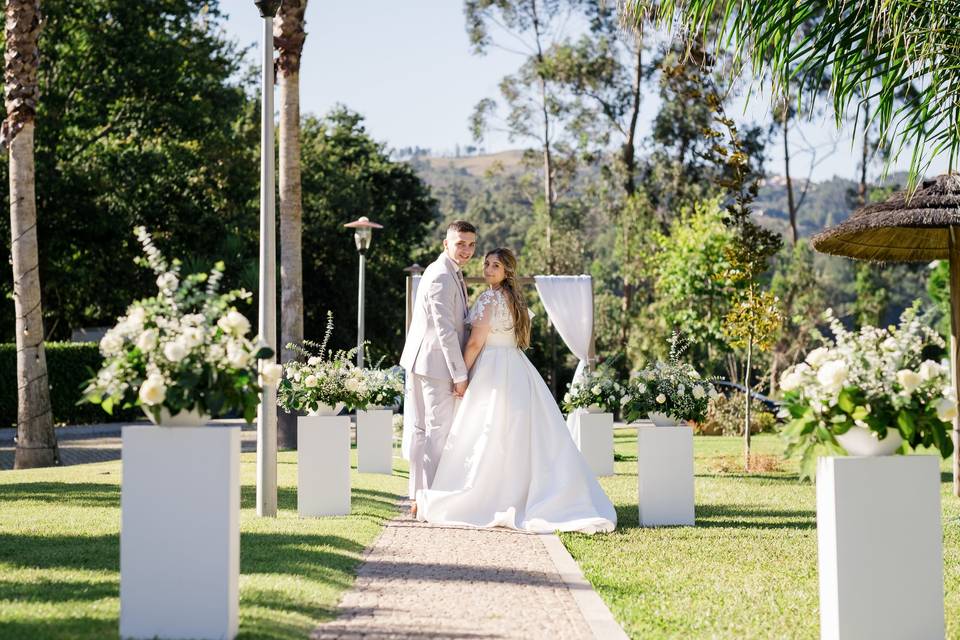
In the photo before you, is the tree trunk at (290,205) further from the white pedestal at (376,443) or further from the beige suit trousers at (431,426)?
the beige suit trousers at (431,426)

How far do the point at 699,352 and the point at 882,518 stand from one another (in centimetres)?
2793

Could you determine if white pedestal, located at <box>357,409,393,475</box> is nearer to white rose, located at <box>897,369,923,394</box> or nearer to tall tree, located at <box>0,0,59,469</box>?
tall tree, located at <box>0,0,59,469</box>

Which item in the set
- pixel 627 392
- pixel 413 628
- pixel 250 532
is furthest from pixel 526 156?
pixel 413 628

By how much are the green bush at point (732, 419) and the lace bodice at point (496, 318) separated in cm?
1530

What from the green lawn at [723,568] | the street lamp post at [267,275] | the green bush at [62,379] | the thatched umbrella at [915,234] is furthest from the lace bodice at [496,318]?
the green bush at [62,379]

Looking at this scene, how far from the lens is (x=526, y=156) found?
39.8 meters

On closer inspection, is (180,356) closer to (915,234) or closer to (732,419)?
(915,234)

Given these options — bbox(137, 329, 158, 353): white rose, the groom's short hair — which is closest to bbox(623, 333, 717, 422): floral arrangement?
the groom's short hair

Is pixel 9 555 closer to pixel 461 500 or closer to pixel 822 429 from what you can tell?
pixel 461 500

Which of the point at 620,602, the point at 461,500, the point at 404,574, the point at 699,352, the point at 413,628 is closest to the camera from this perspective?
the point at 413,628

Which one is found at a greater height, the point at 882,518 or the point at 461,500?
the point at 882,518

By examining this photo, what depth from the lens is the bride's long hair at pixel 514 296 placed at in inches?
377

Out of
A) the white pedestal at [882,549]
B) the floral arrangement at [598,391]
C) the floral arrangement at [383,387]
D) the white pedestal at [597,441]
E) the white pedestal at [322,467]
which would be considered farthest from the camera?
the floral arrangement at [383,387]

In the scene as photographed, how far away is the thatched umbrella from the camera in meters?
11.5
